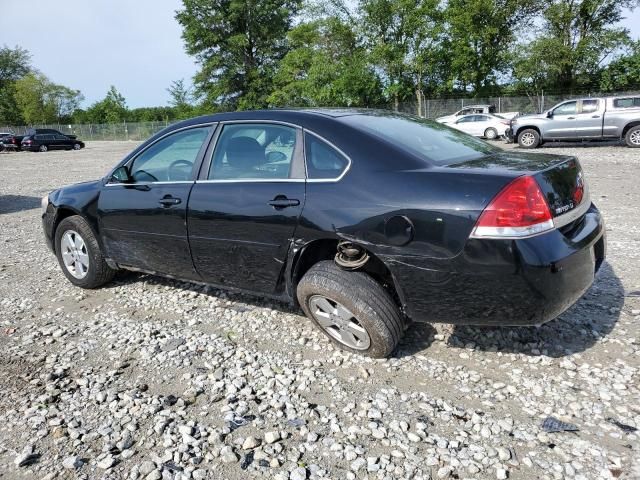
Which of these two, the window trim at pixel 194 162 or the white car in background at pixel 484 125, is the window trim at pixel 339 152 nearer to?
the window trim at pixel 194 162

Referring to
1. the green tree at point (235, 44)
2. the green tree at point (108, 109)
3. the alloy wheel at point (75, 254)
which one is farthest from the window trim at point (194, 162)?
the green tree at point (108, 109)

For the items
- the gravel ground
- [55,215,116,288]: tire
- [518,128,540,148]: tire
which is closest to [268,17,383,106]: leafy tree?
[518,128,540,148]: tire

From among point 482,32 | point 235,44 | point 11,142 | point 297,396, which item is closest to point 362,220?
point 297,396

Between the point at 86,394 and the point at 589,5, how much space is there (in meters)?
39.1

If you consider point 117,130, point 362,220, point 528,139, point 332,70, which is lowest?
point 528,139

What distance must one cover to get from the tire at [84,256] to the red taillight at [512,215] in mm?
3479

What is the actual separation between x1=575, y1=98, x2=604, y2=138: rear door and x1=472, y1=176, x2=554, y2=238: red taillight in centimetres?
1616

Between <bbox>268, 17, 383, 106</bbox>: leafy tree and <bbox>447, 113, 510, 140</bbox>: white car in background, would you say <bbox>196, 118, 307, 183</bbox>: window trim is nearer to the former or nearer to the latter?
<bbox>447, 113, 510, 140</bbox>: white car in background

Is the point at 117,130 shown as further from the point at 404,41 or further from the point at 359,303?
the point at 359,303

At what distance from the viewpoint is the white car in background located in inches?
933

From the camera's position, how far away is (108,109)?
6706 centimetres

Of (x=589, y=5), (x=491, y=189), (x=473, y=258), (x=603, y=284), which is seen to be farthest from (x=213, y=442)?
(x=589, y=5)

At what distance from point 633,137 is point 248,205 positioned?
16538 millimetres

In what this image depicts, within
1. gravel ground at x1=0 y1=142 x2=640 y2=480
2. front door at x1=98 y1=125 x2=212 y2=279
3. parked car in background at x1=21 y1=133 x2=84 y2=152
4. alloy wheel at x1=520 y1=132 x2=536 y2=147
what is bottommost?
gravel ground at x1=0 y1=142 x2=640 y2=480
